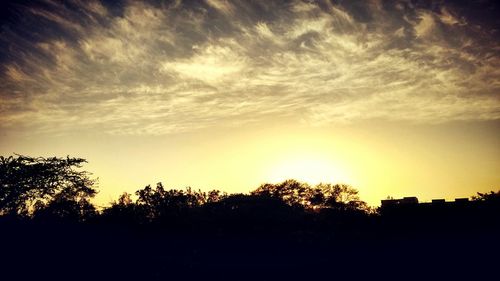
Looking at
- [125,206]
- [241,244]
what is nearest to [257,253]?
[241,244]

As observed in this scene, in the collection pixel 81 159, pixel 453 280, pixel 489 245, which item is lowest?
pixel 453 280

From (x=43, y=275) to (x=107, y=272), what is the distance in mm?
2706

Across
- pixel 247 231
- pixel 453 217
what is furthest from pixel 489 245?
pixel 247 231

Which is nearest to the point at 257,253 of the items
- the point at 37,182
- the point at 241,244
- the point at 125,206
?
the point at 241,244

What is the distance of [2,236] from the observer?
16453mm

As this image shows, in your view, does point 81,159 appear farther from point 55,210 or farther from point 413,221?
point 413,221

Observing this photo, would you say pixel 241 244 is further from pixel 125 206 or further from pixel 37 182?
pixel 37 182

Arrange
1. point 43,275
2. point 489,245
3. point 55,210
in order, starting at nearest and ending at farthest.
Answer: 1. point 43,275
2. point 489,245
3. point 55,210

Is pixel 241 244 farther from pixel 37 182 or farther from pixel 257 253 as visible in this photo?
pixel 37 182

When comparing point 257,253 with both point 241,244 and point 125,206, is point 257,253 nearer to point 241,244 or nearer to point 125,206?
point 241,244

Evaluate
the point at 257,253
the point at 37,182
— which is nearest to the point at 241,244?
the point at 257,253

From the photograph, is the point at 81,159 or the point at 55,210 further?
the point at 81,159

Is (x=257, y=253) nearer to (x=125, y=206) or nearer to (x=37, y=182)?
(x=125, y=206)

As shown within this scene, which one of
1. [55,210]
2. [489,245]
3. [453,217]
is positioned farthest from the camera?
[55,210]
